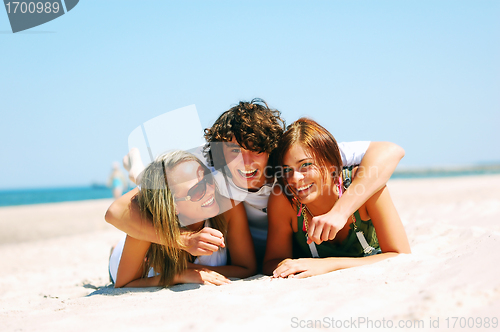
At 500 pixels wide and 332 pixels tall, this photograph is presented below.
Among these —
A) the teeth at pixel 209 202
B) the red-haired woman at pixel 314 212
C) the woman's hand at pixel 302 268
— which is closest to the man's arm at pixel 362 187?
the red-haired woman at pixel 314 212

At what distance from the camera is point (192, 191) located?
9.12 ft

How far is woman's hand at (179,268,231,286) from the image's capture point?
8.75ft

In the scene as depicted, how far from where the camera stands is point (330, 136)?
→ 111 inches

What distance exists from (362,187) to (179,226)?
4.75 feet

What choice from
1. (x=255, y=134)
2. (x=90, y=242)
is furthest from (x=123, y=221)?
(x=90, y=242)

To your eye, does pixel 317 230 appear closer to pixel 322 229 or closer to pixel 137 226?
pixel 322 229

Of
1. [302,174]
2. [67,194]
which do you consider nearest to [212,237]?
[302,174]

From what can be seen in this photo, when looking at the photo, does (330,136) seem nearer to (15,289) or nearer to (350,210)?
(350,210)

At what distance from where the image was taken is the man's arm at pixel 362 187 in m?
2.40

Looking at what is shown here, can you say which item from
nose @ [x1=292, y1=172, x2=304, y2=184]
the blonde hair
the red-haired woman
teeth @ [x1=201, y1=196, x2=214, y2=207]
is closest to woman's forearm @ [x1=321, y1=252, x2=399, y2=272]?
the red-haired woman

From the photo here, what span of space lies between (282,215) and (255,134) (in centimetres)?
72

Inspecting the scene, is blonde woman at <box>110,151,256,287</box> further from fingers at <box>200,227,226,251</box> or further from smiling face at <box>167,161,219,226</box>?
fingers at <box>200,227,226,251</box>

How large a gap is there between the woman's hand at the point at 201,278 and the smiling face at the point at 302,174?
34.3 inches

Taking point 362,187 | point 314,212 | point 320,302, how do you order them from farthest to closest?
point 314,212, point 362,187, point 320,302
